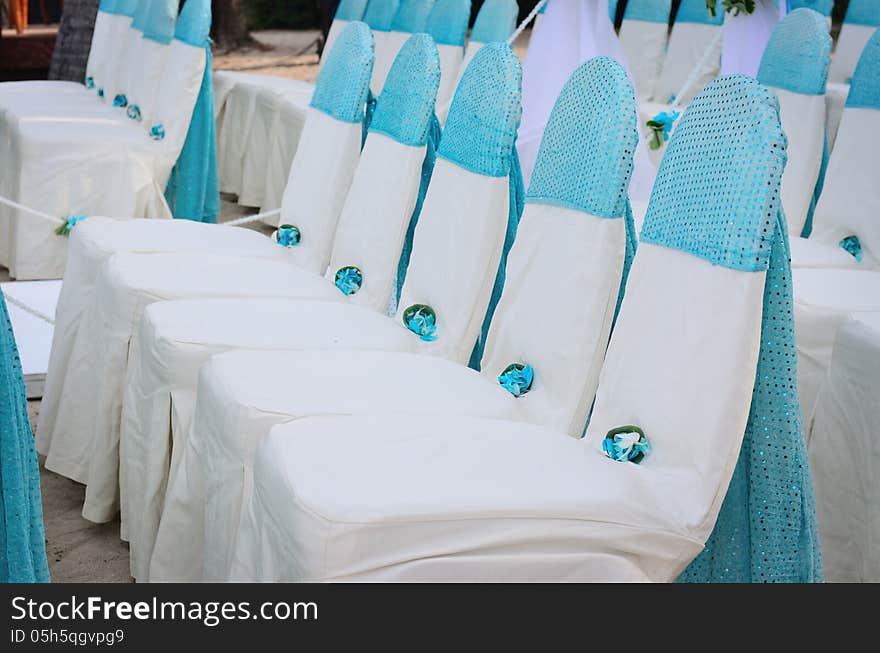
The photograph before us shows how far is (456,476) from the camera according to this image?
65.5 inches

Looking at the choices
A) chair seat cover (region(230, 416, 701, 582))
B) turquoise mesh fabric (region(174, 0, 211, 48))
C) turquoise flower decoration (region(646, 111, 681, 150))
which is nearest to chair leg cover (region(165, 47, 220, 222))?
turquoise mesh fabric (region(174, 0, 211, 48))

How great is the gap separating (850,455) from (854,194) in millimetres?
937

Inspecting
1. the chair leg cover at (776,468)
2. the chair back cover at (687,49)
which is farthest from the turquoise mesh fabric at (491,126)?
the chair back cover at (687,49)

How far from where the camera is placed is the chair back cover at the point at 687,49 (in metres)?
5.59

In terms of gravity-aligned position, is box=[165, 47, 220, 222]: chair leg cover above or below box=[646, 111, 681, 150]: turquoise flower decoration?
below

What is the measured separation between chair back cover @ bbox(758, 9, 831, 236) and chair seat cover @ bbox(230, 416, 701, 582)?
168 centimetres

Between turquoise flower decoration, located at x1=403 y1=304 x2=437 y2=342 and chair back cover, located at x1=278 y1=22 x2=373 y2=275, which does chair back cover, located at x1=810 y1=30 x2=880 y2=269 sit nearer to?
turquoise flower decoration, located at x1=403 y1=304 x2=437 y2=342

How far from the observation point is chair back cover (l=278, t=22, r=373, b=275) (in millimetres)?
3186

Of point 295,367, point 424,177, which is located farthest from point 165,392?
point 424,177

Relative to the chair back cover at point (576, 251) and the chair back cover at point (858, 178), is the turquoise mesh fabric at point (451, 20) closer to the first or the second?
the chair back cover at point (858, 178)

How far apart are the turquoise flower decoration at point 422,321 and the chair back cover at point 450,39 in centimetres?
272

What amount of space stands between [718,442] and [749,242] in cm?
30

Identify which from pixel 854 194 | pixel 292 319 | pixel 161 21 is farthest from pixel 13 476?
pixel 161 21
